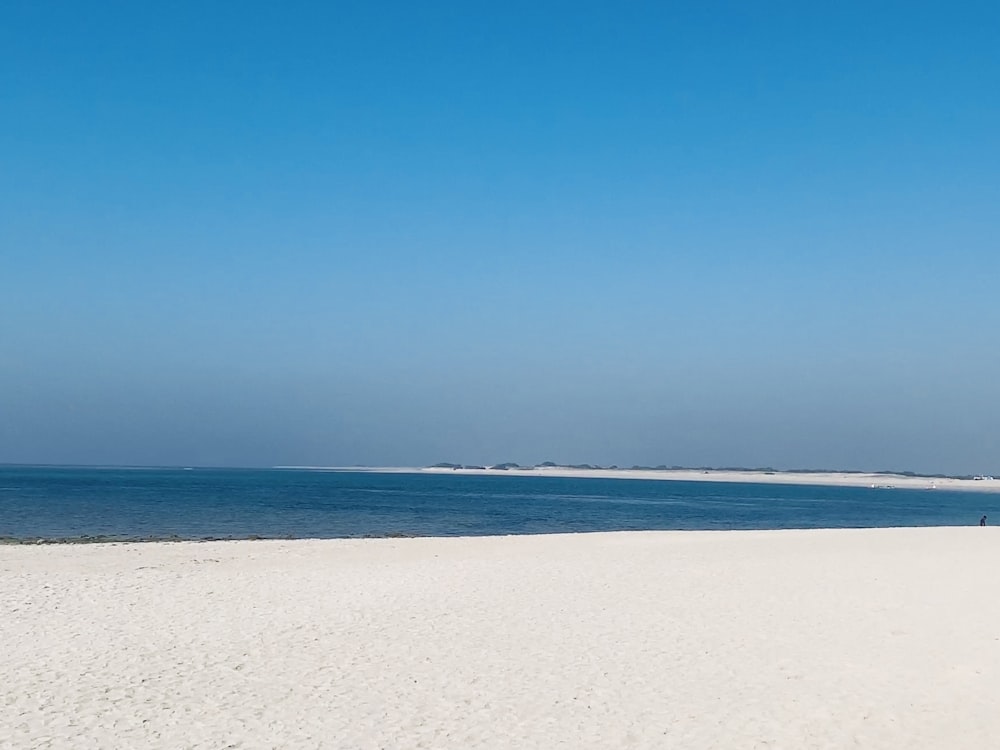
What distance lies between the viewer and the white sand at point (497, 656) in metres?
7.90

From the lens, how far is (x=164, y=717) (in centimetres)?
809

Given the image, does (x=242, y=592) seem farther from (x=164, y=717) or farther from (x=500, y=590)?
(x=164, y=717)

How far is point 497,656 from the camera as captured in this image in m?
10.6

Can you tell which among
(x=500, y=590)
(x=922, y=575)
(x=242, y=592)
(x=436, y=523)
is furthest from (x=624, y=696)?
(x=436, y=523)

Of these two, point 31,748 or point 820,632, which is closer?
point 31,748

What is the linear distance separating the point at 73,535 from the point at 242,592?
18702mm

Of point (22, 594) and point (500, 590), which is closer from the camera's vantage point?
point (22, 594)

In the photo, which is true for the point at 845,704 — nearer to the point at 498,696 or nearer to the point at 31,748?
the point at 498,696

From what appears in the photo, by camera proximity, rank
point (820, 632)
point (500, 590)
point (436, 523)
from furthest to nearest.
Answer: point (436, 523) → point (500, 590) → point (820, 632)


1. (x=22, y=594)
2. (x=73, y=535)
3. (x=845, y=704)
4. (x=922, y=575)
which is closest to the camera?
(x=845, y=704)

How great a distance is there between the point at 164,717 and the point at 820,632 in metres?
9.02

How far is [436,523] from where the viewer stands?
41.2m

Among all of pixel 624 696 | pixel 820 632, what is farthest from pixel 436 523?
pixel 624 696

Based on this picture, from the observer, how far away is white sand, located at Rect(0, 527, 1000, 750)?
790cm
